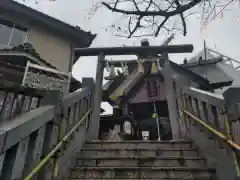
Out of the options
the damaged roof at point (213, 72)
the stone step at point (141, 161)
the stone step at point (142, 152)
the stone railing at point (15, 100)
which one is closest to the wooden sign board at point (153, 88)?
the damaged roof at point (213, 72)

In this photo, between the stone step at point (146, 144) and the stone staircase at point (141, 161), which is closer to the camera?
the stone staircase at point (141, 161)

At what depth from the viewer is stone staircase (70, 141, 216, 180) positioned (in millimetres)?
3355

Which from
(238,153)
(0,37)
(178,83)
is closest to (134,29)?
(178,83)

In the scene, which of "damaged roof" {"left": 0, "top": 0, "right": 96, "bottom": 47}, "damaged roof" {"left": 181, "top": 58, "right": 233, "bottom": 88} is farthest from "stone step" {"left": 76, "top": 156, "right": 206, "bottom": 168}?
"damaged roof" {"left": 181, "top": 58, "right": 233, "bottom": 88}

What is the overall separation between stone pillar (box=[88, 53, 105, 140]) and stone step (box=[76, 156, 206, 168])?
4.20 ft

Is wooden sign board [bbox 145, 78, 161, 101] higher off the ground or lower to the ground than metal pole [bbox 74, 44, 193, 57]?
lower

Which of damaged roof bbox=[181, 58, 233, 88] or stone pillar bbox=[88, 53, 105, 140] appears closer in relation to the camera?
stone pillar bbox=[88, 53, 105, 140]

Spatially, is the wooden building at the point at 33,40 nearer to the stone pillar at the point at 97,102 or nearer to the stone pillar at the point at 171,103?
the stone pillar at the point at 97,102

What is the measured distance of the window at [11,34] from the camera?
10.5m

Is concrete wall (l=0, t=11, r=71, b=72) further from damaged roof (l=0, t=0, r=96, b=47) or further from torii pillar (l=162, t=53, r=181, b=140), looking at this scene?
torii pillar (l=162, t=53, r=181, b=140)

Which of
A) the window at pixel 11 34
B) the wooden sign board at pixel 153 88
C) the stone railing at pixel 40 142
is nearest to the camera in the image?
the stone railing at pixel 40 142

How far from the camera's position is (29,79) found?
29.1ft

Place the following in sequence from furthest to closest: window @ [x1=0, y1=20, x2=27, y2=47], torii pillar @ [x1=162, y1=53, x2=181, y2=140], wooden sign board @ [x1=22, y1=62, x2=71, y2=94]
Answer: window @ [x1=0, y1=20, x2=27, y2=47] < wooden sign board @ [x1=22, y1=62, x2=71, y2=94] < torii pillar @ [x1=162, y1=53, x2=181, y2=140]

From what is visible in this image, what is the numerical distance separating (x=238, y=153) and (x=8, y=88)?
294cm
